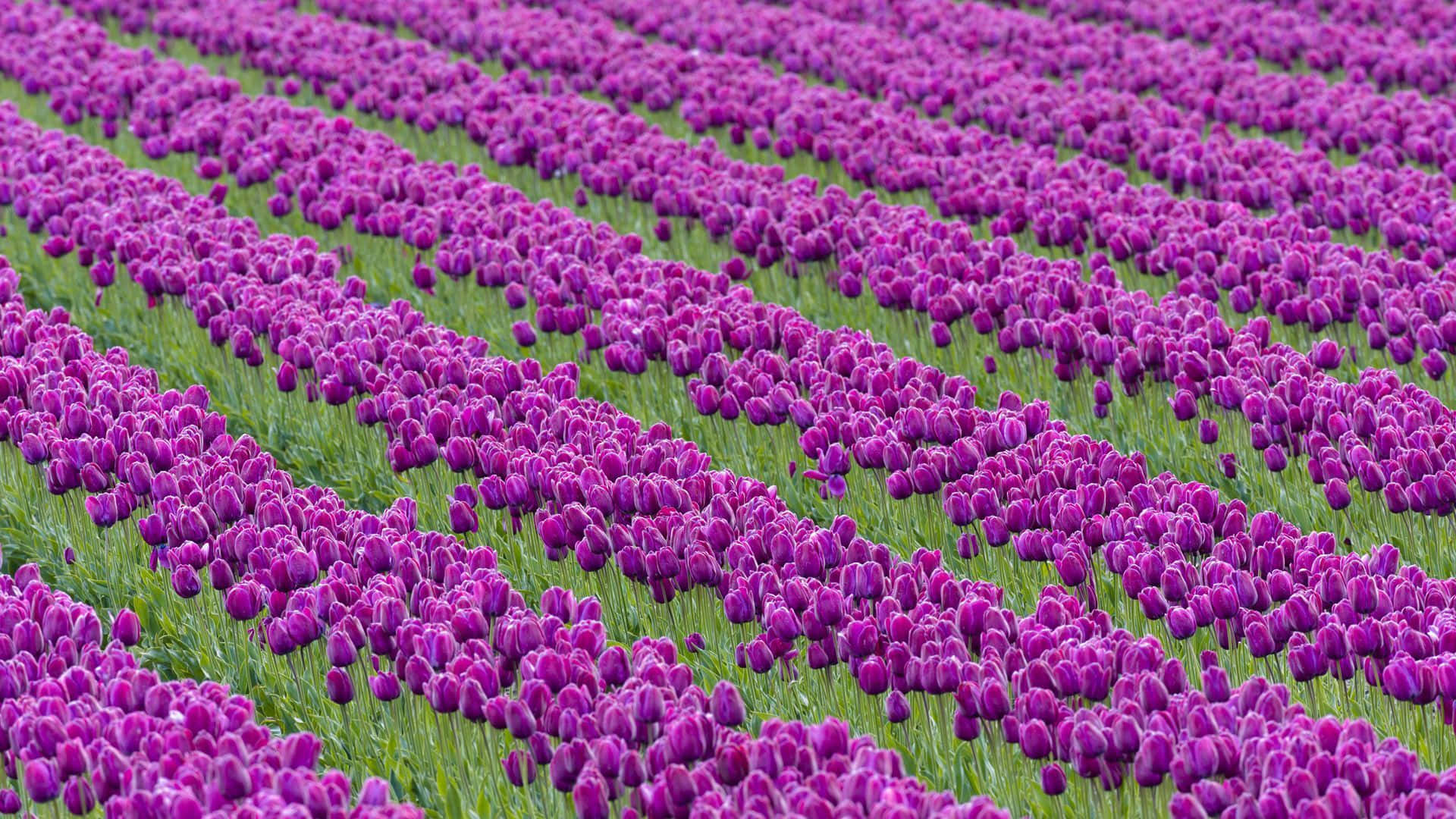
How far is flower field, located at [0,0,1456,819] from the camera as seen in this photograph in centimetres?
427

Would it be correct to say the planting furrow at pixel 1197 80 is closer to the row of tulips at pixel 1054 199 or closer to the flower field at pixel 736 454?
the flower field at pixel 736 454

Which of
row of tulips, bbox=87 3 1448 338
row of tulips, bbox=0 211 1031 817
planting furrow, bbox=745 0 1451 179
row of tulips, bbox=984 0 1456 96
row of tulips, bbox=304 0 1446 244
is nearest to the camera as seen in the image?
row of tulips, bbox=0 211 1031 817

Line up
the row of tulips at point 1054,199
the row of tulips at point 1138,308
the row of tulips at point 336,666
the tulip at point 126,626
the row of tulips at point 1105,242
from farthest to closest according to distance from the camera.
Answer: the row of tulips at point 1054,199 → the row of tulips at point 1105,242 → the row of tulips at point 1138,308 → the tulip at point 126,626 → the row of tulips at point 336,666

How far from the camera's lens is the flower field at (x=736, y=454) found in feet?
14.0

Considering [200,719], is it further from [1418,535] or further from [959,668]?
[1418,535]

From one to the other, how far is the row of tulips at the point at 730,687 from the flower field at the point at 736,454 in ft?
0.04

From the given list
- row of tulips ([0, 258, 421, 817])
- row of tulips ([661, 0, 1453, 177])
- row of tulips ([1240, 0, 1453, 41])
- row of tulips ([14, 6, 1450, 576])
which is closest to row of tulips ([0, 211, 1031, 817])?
row of tulips ([0, 258, 421, 817])

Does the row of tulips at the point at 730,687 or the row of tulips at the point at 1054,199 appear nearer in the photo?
the row of tulips at the point at 730,687

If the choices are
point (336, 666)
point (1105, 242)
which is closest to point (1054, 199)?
point (1105, 242)

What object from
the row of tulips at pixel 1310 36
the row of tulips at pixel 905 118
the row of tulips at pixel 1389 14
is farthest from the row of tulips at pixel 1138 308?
the row of tulips at pixel 1389 14

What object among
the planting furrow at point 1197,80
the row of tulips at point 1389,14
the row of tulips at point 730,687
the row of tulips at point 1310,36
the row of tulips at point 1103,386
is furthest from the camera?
the row of tulips at point 1389,14

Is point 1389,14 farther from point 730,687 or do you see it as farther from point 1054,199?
point 730,687

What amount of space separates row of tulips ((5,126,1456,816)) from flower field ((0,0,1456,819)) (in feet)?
0.04

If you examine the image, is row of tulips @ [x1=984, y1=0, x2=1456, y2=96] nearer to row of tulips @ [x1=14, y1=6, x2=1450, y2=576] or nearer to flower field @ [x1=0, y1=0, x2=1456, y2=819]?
flower field @ [x1=0, y1=0, x2=1456, y2=819]
